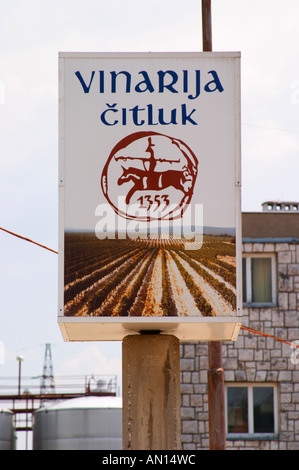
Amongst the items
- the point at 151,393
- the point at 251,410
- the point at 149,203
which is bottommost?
the point at 251,410

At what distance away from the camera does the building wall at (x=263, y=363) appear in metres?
21.4

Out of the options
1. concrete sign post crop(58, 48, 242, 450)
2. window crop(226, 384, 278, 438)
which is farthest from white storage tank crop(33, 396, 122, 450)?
concrete sign post crop(58, 48, 242, 450)

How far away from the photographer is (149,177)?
912 cm

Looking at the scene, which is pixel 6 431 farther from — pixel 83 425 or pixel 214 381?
pixel 214 381

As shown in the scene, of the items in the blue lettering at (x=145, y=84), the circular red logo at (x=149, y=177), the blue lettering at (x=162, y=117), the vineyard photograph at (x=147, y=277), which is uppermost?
the blue lettering at (x=145, y=84)

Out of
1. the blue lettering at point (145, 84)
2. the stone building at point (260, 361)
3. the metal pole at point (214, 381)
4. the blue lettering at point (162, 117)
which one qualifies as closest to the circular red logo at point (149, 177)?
the blue lettering at point (162, 117)

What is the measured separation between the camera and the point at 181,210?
9.12 meters

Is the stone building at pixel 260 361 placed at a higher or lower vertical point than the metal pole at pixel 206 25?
lower

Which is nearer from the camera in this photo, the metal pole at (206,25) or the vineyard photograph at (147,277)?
the vineyard photograph at (147,277)

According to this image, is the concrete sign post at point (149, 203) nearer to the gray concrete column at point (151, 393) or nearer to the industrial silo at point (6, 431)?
the gray concrete column at point (151, 393)

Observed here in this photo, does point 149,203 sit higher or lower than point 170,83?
lower

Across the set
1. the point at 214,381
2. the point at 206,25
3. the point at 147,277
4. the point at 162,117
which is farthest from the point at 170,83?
the point at 214,381

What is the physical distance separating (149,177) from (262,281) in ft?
44.1

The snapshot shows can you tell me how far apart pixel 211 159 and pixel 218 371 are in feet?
24.4
